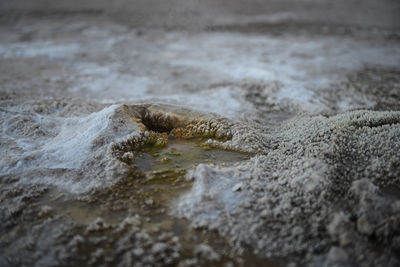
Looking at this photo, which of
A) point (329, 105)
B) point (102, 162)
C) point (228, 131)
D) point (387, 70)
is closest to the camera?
point (102, 162)

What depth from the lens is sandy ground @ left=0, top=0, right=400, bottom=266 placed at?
3.28ft

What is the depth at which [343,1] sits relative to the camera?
5.31 meters

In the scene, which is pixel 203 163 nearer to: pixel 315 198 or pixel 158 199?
pixel 158 199

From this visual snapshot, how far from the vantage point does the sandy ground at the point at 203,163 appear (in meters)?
1.00

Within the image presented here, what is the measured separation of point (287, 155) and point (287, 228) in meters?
0.43

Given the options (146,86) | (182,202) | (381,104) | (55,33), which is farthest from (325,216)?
(55,33)

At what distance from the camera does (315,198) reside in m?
1.12

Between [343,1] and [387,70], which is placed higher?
[343,1]

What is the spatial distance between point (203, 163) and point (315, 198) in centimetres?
49

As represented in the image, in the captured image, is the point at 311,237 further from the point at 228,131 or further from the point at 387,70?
the point at 387,70

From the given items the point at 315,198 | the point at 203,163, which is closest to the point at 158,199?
the point at 203,163

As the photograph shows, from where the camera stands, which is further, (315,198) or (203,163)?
(203,163)

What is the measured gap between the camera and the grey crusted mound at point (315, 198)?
0.98m

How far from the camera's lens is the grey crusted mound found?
0.98 m
